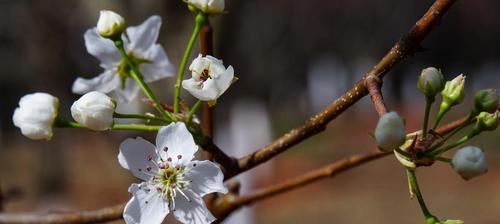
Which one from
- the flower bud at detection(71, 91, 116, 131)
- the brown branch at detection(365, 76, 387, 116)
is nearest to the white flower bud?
the flower bud at detection(71, 91, 116, 131)

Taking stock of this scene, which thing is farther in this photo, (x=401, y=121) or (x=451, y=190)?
(x=451, y=190)

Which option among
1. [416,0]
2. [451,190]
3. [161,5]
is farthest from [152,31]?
[416,0]

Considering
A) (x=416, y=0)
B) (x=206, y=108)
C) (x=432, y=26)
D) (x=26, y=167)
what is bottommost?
(x=26, y=167)

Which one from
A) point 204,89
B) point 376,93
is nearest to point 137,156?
point 204,89

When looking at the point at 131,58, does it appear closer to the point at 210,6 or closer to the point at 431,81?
the point at 210,6

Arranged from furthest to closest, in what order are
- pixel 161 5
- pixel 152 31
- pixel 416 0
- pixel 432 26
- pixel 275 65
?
1. pixel 275 65
2. pixel 416 0
3. pixel 161 5
4. pixel 152 31
5. pixel 432 26

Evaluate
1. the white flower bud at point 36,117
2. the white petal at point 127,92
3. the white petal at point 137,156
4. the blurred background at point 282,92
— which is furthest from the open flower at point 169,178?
the blurred background at point 282,92

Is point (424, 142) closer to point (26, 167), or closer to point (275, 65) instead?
point (26, 167)
